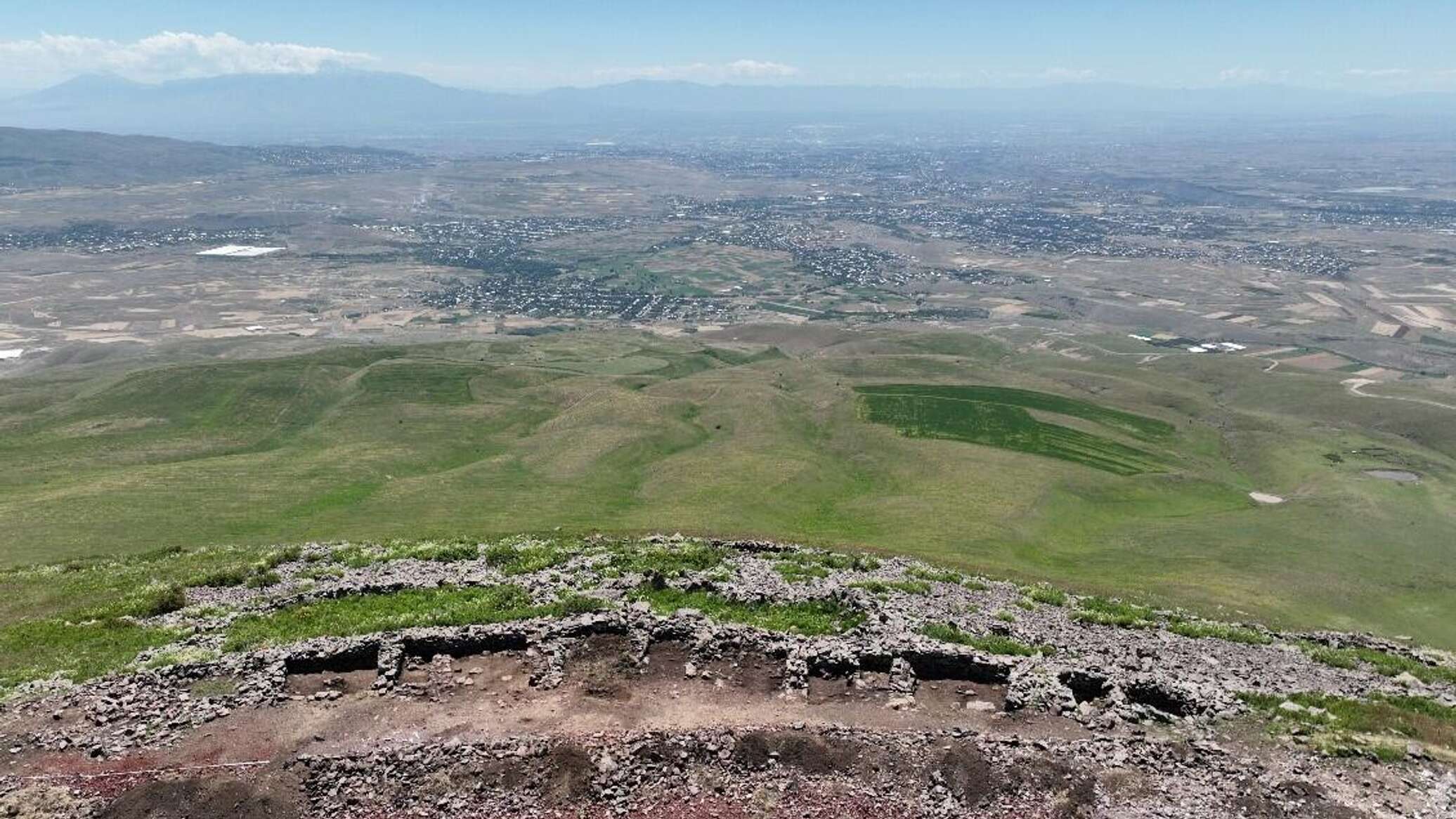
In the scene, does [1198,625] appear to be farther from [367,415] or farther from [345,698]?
[367,415]

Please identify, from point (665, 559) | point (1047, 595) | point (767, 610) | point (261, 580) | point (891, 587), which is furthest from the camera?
point (665, 559)

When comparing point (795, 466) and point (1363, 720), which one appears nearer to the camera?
point (1363, 720)

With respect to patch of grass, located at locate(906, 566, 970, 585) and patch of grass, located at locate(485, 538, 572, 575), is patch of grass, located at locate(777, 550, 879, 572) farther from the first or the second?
patch of grass, located at locate(485, 538, 572, 575)

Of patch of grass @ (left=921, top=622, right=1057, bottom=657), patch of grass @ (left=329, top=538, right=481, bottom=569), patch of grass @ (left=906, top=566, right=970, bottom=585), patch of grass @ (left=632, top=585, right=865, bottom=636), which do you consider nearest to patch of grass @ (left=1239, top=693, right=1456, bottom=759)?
patch of grass @ (left=921, top=622, right=1057, bottom=657)

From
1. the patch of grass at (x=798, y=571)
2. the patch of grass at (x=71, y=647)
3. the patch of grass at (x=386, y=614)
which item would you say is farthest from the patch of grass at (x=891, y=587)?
the patch of grass at (x=71, y=647)

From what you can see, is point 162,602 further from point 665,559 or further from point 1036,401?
point 1036,401

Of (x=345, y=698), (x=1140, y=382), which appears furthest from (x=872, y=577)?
(x=1140, y=382)

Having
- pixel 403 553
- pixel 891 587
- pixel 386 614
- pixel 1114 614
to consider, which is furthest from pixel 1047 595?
pixel 403 553
